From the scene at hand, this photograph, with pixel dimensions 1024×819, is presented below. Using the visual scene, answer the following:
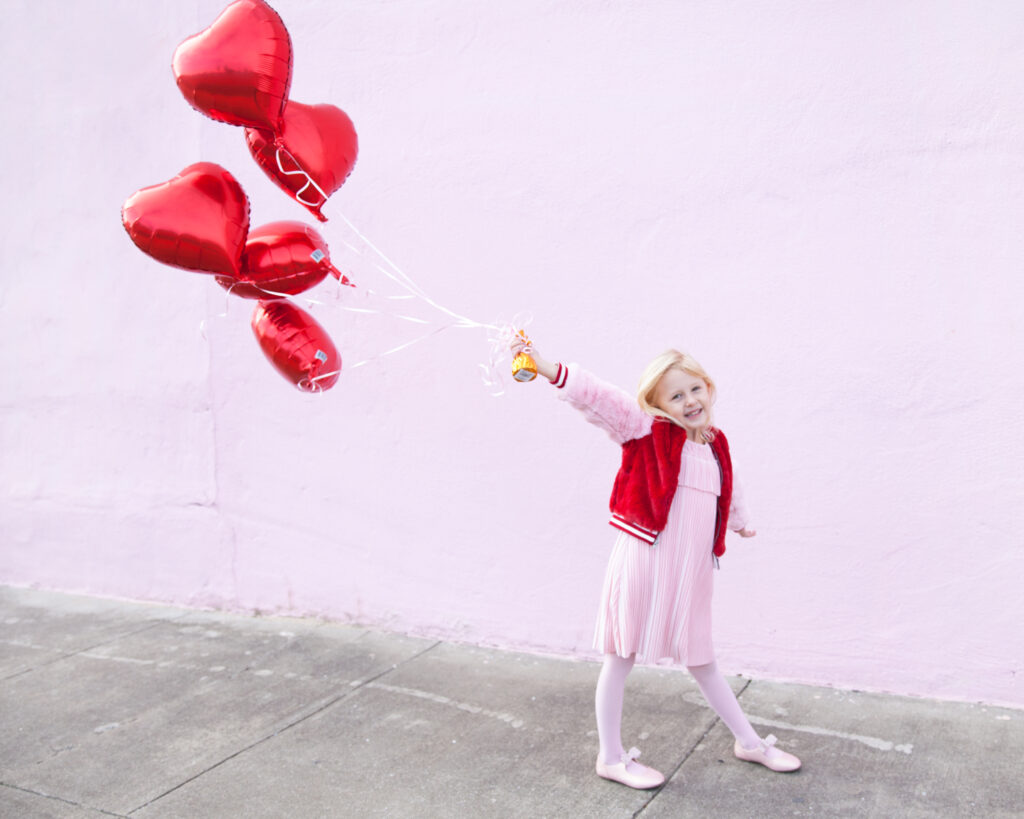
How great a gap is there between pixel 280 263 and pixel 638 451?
1.20 metres

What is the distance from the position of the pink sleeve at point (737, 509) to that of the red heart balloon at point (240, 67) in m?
1.67

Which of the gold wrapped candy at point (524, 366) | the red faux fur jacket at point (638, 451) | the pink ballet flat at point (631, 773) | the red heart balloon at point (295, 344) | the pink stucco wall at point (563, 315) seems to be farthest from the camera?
the pink stucco wall at point (563, 315)

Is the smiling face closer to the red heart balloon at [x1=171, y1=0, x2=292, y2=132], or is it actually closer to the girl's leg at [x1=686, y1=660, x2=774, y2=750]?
the girl's leg at [x1=686, y1=660, x2=774, y2=750]

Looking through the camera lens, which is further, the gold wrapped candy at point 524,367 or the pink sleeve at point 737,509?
the pink sleeve at point 737,509

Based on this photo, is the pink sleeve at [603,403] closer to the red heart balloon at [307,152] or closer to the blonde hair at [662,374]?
the blonde hair at [662,374]

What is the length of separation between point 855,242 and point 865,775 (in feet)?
5.50

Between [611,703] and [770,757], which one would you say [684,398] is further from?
[770,757]

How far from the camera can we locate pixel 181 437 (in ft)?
15.8

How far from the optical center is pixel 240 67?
9.04 feet

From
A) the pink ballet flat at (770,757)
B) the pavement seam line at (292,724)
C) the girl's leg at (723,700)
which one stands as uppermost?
the girl's leg at (723,700)

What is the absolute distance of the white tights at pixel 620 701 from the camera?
2.87 m

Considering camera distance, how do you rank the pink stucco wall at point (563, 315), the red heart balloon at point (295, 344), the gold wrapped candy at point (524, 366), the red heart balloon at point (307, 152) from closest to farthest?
1. the gold wrapped candy at point (524, 366)
2. the red heart balloon at point (307, 152)
3. the red heart balloon at point (295, 344)
4. the pink stucco wall at point (563, 315)

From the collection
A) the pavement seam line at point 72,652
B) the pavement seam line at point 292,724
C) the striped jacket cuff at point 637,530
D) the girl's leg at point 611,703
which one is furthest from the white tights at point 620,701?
the pavement seam line at point 72,652

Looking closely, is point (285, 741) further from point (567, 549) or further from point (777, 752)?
point (777, 752)
